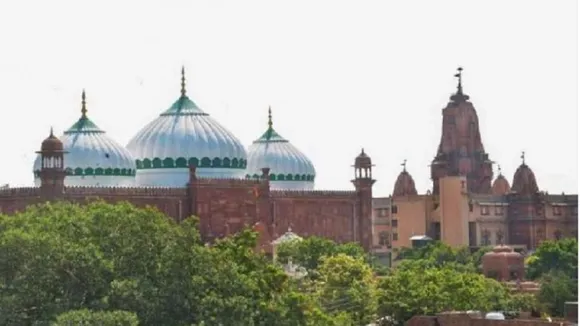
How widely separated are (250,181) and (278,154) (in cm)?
783

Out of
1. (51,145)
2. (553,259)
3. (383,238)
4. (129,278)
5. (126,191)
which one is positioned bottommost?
(129,278)

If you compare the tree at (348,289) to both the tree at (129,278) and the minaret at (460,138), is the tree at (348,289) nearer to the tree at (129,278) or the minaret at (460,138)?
the tree at (129,278)

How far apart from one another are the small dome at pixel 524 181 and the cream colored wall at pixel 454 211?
4.93 metres

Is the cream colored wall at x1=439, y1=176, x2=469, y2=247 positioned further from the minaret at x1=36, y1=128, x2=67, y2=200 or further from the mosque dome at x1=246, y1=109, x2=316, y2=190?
the minaret at x1=36, y1=128, x2=67, y2=200

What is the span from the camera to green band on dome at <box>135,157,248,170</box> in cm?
7181

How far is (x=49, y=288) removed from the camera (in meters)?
35.7

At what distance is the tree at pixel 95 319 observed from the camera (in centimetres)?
3350

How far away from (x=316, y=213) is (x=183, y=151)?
27.5ft

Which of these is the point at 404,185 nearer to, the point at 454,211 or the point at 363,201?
the point at 454,211

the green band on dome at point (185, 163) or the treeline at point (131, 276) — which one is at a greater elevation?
the green band on dome at point (185, 163)

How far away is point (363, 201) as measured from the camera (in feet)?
259

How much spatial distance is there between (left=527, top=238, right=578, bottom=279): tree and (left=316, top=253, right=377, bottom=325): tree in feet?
53.6

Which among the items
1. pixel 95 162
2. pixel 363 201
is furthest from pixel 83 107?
pixel 363 201

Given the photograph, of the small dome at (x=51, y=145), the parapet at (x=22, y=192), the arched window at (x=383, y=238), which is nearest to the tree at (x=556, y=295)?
the small dome at (x=51, y=145)
